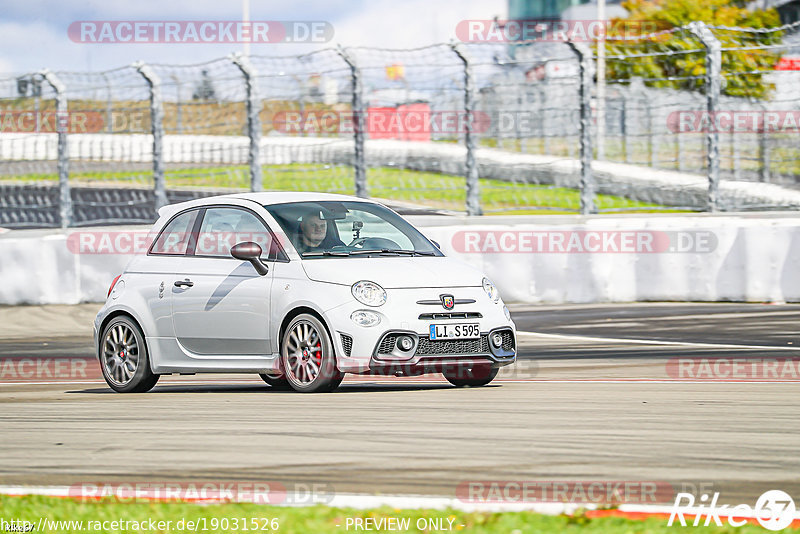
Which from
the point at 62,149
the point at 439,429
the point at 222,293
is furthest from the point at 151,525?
the point at 62,149

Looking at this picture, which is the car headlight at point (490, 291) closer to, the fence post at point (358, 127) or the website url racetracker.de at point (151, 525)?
the website url racetracker.de at point (151, 525)

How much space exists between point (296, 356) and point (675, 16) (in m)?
61.7

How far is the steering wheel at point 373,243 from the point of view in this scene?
33.5 ft

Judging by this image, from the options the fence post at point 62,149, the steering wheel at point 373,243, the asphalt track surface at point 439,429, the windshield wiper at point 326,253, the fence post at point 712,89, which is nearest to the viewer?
the asphalt track surface at point 439,429

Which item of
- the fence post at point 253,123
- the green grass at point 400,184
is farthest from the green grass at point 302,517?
the fence post at point 253,123

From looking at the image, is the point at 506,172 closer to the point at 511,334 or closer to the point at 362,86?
the point at 362,86

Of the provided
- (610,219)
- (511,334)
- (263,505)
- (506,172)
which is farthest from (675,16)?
(263,505)

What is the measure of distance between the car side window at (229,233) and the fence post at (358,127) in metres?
6.86

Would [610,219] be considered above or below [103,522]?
above

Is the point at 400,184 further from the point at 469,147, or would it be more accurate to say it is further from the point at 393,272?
the point at 393,272

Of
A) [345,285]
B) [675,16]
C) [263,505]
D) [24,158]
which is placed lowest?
[263,505]

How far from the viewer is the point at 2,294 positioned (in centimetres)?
1769

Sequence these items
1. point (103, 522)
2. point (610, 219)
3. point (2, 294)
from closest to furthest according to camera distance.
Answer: point (103, 522) < point (610, 219) < point (2, 294)

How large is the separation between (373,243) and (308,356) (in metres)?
1.05
